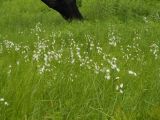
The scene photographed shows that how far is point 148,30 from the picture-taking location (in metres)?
10.8

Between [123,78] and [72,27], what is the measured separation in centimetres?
696

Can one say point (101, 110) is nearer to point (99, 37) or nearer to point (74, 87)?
point (74, 87)

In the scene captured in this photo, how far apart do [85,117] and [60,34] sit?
6.76 m

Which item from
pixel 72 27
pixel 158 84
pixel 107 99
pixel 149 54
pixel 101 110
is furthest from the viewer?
pixel 72 27

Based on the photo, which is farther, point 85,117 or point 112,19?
point 112,19

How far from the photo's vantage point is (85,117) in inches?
159

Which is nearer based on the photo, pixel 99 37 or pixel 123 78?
pixel 123 78

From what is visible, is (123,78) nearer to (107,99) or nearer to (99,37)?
(107,99)

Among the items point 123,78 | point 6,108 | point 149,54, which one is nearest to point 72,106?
point 6,108

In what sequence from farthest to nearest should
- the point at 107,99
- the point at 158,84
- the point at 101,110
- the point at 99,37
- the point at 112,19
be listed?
the point at 112,19, the point at 99,37, the point at 158,84, the point at 107,99, the point at 101,110

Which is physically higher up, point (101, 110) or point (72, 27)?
point (72, 27)

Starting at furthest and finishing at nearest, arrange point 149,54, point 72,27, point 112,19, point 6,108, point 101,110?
point 112,19 < point 72,27 < point 149,54 < point 101,110 < point 6,108

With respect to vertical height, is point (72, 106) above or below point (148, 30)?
below

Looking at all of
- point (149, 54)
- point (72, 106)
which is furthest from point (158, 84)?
point (149, 54)
